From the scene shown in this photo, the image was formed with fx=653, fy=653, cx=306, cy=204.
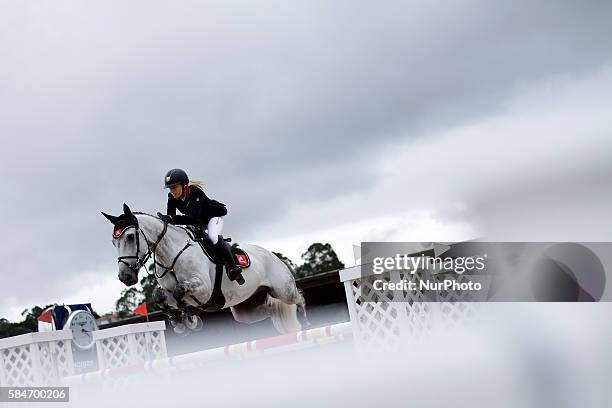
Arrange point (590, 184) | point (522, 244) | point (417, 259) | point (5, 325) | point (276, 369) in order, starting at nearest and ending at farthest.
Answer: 1. point (590, 184)
2. point (522, 244)
3. point (276, 369)
4. point (417, 259)
5. point (5, 325)

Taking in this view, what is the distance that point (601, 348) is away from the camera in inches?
42.8

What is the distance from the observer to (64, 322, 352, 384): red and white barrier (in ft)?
14.4

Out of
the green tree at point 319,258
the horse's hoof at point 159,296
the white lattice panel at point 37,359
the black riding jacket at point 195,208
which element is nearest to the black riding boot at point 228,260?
the black riding jacket at point 195,208

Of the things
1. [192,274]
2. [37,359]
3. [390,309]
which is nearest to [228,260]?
[192,274]

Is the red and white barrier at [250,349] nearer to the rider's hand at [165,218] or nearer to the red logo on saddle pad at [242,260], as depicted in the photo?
the red logo on saddle pad at [242,260]

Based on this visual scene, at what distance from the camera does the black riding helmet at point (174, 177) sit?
5398 mm

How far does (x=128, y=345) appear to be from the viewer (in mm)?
6430

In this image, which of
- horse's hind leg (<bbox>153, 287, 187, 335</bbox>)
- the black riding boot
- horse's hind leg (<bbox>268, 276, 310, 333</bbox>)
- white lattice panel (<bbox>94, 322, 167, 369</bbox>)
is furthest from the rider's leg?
white lattice panel (<bbox>94, 322, 167, 369</bbox>)

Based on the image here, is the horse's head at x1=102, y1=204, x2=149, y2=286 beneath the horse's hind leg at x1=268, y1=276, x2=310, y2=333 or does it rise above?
above

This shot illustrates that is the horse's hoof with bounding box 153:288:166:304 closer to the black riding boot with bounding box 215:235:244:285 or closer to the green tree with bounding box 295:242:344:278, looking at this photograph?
the black riding boot with bounding box 215:235:244:285

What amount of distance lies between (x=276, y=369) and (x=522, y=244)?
2.07 metres

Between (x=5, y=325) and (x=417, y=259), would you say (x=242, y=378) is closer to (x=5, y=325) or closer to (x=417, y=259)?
(x=417, y=259)

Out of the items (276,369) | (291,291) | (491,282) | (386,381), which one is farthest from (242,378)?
(291,291)

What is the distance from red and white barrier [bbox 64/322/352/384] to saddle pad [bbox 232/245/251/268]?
927 mm
